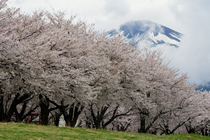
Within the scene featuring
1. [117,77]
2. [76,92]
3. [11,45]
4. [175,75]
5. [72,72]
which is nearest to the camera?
[11,45]

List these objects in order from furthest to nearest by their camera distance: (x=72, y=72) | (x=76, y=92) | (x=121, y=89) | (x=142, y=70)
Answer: (x=142, y=70) < (x=121, y=89) < (x=76, y=92) < (x=72, y=72)

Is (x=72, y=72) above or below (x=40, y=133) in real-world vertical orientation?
above

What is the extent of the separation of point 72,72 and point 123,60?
8.06m

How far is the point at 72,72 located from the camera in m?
15.9

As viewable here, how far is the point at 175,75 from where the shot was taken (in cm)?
3219

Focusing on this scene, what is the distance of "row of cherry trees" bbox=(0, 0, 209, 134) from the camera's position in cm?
1302

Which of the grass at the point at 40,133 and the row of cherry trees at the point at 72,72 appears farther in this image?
the row of cherry trees at the point at 72,72

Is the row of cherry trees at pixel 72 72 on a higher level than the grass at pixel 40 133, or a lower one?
higher

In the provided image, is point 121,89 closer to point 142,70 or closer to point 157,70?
point 142,70

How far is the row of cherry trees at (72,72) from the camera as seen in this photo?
42.7ft

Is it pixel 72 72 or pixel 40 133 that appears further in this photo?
pixel 72 72

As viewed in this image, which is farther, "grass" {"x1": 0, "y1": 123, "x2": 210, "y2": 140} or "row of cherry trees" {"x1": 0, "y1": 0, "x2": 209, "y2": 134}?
"row of cherry trees" {"x1": 0, "y1": 0, "x2": 209, "y2": 134}

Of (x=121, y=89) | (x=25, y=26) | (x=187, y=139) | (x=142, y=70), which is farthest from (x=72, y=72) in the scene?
(x=187, y=139)

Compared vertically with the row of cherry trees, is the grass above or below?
below
